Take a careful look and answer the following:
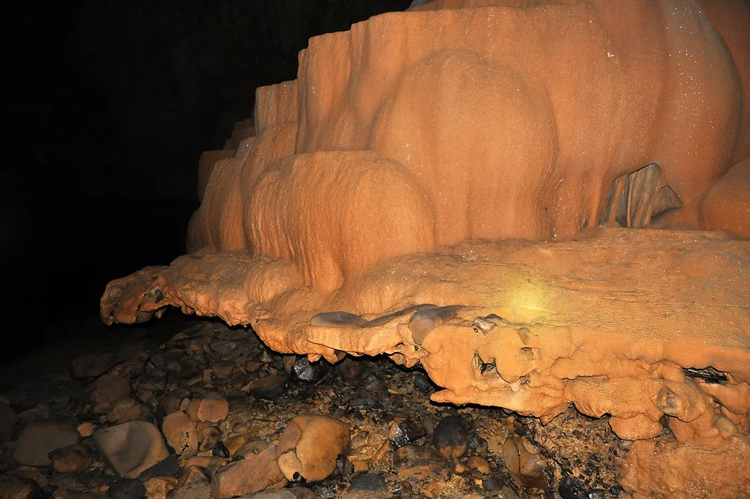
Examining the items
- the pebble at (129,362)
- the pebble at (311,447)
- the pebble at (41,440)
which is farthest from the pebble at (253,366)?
the pebble at (41,440)

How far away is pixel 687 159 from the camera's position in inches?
142

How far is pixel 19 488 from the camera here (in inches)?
174

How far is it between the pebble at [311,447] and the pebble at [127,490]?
1.42 meters

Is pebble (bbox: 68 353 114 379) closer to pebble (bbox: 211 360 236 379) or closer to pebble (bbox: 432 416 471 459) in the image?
pebble (bbox: 211 360 236 379)

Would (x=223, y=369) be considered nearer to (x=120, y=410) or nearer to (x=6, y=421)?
(x=120, y=410)

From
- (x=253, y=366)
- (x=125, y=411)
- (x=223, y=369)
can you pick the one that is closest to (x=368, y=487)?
(x=253, y=366)

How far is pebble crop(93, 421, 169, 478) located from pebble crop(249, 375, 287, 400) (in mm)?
1037

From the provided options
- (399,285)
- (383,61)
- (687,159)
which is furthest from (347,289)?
(687,159)

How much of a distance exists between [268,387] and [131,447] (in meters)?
1.45

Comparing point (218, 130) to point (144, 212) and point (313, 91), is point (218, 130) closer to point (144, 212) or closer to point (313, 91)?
point (144, 212)

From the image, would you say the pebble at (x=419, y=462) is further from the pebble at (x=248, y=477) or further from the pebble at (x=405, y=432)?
the pebble at (x=248, y=477)

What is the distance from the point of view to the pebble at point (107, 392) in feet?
18.7

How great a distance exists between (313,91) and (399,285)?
7.17 feet

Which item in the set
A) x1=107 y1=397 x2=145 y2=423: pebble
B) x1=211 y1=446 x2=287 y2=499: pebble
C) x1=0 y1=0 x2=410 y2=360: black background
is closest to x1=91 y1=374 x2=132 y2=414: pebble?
x1=107 y1=397 x2=145 y2=423: pebble
